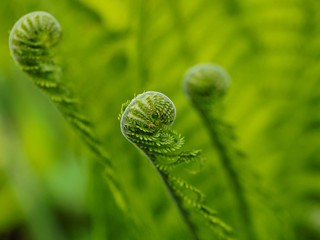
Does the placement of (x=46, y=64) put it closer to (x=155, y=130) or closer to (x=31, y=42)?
(x=31, y=42)

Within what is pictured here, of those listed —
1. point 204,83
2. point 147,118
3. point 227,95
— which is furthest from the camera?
point 227,95

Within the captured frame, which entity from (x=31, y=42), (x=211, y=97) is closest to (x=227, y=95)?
(x=211, y=97)

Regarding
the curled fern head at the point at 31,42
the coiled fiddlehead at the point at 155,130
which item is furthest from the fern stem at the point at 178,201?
the curled fern head at the point at 31,42

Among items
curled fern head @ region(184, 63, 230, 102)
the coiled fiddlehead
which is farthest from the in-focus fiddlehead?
the coiled fiddlehead

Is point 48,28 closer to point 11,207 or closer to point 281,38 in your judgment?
point 281,38

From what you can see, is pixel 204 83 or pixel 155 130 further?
pixel 204 83

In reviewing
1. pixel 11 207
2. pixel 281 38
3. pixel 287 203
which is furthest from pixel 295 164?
pixel 11 207

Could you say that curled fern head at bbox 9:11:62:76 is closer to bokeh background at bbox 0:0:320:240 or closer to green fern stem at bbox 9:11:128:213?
green fern stem at bbox 9:11:128:213

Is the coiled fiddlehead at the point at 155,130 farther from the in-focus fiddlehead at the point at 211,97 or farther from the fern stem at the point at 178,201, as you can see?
the in-focus fiddlehead at the point at 211,97
